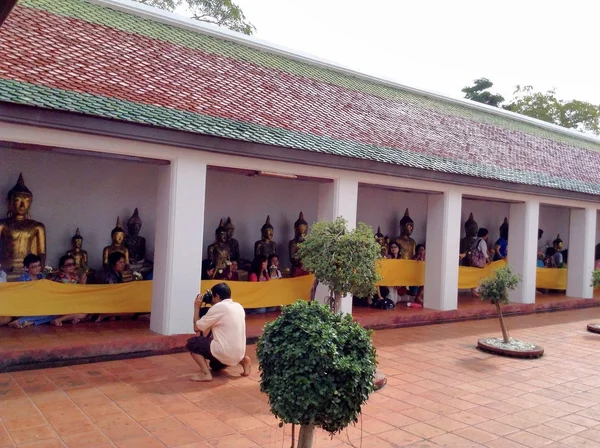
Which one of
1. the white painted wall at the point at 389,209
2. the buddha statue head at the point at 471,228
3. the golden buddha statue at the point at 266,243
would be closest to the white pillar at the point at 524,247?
the buddha statue head at the point at 471,228

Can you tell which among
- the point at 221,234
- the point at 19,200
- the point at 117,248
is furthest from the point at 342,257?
the point at 19,200

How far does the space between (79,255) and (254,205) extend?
12.9ft

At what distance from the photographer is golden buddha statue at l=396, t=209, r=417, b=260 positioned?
1308 centimetres

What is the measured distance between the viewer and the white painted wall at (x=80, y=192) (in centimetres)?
920

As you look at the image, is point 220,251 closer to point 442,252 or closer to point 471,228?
point 442,252

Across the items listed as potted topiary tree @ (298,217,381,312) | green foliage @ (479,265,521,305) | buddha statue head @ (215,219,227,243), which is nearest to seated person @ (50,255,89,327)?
buddha statue head @ (215,219,227,243)

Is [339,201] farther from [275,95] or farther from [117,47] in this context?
[117,47]

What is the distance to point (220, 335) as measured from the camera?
20.6 feet

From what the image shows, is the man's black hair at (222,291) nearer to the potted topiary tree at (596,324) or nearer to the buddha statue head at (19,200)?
the buddha statue head at (19,200)

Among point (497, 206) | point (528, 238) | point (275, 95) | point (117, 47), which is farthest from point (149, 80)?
point (497, 206)

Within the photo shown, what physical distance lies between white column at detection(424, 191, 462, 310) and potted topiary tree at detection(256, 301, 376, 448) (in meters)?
7.96

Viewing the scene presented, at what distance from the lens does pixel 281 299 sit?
10055 mm

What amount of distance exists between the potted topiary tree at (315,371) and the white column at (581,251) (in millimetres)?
13149

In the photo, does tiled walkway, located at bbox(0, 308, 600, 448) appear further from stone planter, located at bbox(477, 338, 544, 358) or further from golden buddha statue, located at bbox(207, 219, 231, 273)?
golden buddha statue, located at bbox(207, 219, 231, 273)
